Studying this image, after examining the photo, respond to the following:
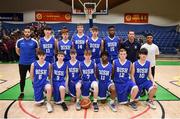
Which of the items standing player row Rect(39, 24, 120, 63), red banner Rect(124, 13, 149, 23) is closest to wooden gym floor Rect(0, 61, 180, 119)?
standing player row Rect(39, 24, 120, 63)

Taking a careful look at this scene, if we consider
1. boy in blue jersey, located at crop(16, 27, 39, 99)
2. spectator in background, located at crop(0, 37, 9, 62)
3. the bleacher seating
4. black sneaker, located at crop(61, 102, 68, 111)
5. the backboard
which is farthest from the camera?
the bleacher seating

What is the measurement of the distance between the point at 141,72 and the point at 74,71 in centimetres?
153

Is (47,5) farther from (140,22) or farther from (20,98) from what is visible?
(20,98)

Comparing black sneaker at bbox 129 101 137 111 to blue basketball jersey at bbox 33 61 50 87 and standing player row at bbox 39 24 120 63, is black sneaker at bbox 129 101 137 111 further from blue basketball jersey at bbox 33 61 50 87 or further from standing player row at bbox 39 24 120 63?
blue basketball jersey at bbox 33 61 50 87

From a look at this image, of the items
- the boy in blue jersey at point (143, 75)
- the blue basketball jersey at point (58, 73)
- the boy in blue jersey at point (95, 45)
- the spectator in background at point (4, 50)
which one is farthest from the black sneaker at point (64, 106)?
the spectator in background at point (4, 50)

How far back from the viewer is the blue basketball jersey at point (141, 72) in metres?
6.50

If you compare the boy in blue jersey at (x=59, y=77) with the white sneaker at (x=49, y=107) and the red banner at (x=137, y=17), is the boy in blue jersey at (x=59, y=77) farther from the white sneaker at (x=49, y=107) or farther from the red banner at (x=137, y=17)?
the red banner at (x=137, y=17)

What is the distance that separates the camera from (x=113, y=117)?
569cm

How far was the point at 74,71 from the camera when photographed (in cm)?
650

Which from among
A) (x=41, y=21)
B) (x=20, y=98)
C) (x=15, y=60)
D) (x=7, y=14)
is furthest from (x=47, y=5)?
(x=20, y=98)

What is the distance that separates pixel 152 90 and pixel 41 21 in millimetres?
12958

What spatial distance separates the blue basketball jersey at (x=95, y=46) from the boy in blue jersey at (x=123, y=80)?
0.82 meters

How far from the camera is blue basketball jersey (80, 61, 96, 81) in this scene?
6.49 meters

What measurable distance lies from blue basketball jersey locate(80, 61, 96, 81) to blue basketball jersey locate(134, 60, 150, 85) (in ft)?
3.21
